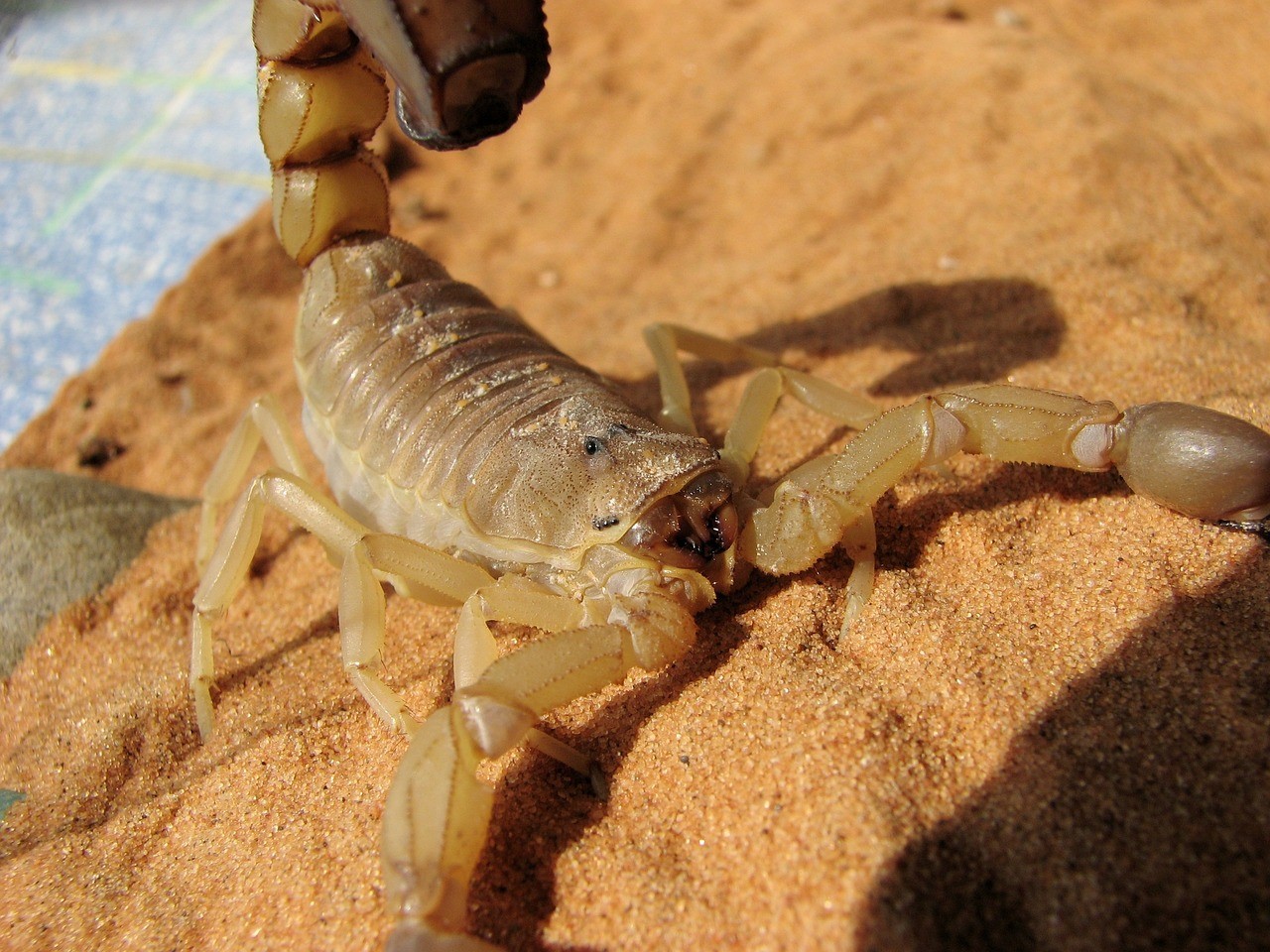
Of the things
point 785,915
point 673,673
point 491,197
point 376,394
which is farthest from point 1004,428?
point 491,197

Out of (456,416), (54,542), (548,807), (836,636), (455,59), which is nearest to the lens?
(455,59)

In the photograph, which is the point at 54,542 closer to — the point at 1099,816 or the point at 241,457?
the point at 241,457

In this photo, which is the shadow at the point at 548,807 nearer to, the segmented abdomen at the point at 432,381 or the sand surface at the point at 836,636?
the sand surface at the point at 836,636

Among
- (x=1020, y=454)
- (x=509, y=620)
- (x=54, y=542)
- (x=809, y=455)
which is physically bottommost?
(x=54, y=542)

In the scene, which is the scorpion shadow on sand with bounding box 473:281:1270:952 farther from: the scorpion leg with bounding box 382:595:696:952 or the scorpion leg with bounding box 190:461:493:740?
the scorpion leg with bounding box 190:461:493:740

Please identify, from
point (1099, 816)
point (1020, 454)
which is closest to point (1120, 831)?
point (1099, 816)
